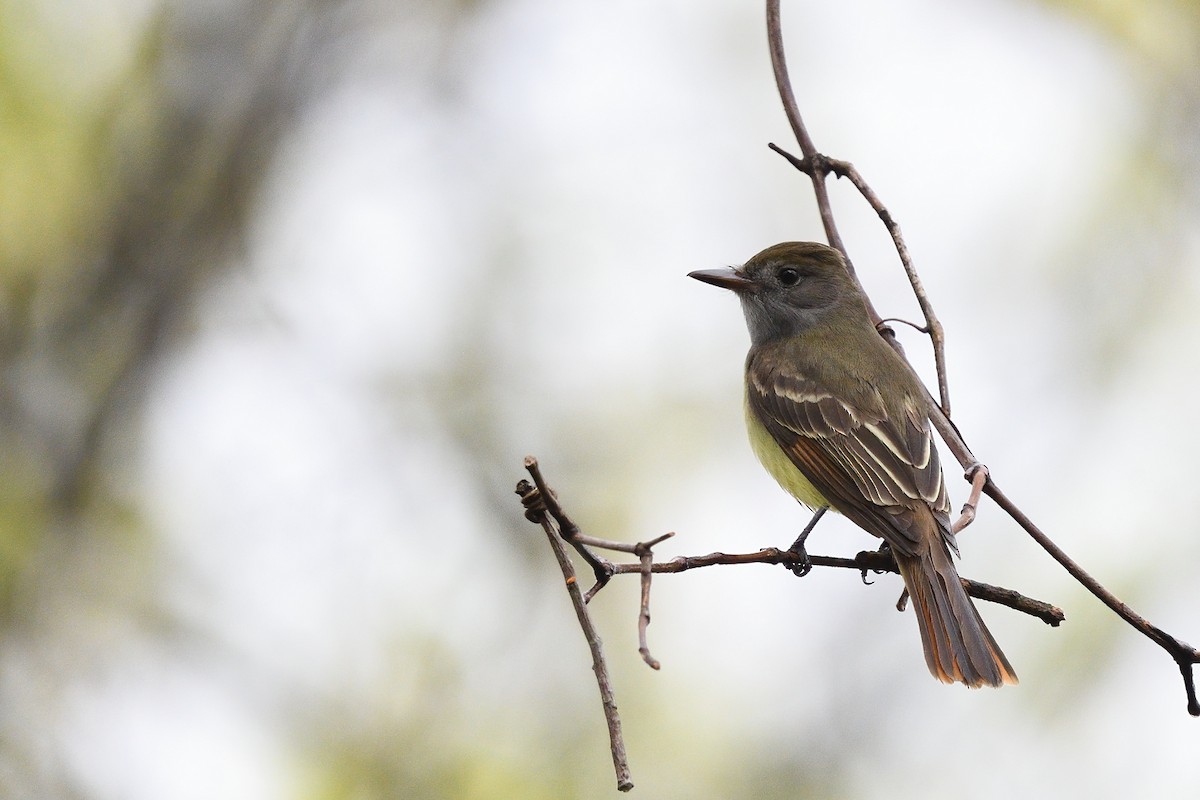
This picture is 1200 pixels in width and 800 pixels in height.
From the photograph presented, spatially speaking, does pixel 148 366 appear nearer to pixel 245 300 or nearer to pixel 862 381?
pixel 245 300

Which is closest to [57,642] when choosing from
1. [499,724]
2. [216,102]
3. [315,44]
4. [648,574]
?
[499,724]

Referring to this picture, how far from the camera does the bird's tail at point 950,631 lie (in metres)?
3.79

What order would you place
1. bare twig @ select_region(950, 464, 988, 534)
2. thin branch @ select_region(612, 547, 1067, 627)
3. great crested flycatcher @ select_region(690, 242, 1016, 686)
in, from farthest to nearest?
1. great crested flycatcher @ select_region(690, 242, 1016, 686)
2. bare twig @ select_region(950, 464, 988, 534)
3. thin branch @ select_region(612, 547, 1067, 627)

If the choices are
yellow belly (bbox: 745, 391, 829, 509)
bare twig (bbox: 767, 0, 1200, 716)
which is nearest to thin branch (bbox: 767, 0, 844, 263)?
bare twig (bbox: 767, 0, 1200, 716)

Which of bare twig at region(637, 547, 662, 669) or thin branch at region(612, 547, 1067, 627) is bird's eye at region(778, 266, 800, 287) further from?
bare twig at region(637, 547, 662, 669)

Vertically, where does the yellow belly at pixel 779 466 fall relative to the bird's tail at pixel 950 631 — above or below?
above

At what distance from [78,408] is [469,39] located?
438 cm

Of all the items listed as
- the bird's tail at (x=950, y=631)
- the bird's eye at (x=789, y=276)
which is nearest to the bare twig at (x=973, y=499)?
the bird's tail at (x=950, y=631)

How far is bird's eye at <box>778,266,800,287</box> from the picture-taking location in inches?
232

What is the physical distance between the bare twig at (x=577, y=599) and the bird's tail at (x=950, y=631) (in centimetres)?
174

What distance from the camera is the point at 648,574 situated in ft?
7.93

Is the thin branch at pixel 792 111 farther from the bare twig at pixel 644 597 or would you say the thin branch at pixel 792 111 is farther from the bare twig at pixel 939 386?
the bare twig at pixel 644 597

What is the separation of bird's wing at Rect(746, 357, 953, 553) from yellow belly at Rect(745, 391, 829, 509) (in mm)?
44

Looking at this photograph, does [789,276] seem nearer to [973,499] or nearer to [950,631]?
[950,631]
